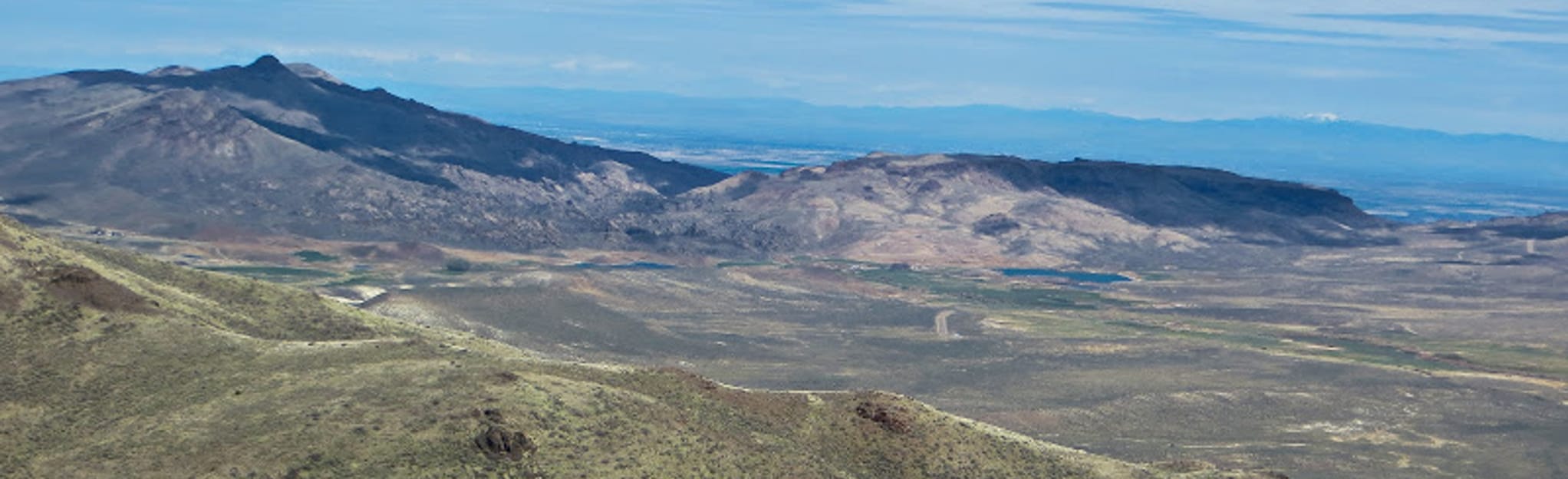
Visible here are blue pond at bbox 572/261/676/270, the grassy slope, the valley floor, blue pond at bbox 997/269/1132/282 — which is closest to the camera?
the grassy slope

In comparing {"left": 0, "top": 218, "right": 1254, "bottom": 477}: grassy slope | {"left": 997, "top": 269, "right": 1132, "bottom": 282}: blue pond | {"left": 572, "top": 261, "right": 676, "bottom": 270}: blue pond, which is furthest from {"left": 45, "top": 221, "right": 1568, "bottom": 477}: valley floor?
{"left": 0, "top": 218, "right": 1254, "bottom": 477}: grassy slope

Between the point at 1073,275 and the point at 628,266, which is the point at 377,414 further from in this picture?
the point at 1073,275

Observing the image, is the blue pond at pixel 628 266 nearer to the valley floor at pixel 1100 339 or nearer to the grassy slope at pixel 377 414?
the valley floor at pixel 1100 339

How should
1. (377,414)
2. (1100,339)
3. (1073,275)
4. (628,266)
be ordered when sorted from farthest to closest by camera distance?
(1073,275)
(628,266)
(1100,339)
(377,414)

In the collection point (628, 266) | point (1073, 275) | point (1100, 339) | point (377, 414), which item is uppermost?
point (377, 414)

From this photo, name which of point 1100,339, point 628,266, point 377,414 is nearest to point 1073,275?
point 628,266

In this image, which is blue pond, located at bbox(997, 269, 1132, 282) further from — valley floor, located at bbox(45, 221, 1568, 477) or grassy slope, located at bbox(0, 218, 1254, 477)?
grassy slope, located at bbox(0, 218, 1254, 477)

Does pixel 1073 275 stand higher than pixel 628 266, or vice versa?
pixel 1073 275
